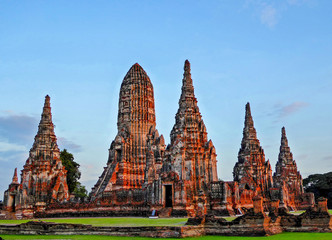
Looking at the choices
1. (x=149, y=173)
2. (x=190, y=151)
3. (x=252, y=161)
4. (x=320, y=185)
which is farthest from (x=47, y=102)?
(x=320, y=185)

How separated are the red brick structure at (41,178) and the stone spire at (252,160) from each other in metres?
21.9

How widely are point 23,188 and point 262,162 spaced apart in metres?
29.6

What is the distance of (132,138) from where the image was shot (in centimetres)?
4772

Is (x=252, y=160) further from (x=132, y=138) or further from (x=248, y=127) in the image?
(x=132, y=138)

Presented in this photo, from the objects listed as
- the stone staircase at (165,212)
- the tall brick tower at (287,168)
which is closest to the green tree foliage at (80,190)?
the tall brick tower at (287,168)

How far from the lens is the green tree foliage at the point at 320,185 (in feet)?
221

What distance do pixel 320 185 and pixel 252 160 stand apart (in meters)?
27.0

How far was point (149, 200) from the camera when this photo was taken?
3328 centimetres

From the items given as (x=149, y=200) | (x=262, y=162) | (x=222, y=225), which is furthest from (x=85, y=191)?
(x=222, y=225)

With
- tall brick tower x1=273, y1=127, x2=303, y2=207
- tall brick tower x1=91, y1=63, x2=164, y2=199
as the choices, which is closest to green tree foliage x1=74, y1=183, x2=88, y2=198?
tall brick tower x1=91, y1=63, x2=164, y2=199

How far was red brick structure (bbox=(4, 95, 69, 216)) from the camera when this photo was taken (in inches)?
Answer: 1499

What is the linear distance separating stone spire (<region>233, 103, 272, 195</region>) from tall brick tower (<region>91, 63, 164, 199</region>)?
→ 36.7 ft

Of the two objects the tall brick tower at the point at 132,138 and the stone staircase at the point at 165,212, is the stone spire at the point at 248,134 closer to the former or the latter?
the tall brick tower at the point at 132,138

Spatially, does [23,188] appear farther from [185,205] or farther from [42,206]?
[185,205]
